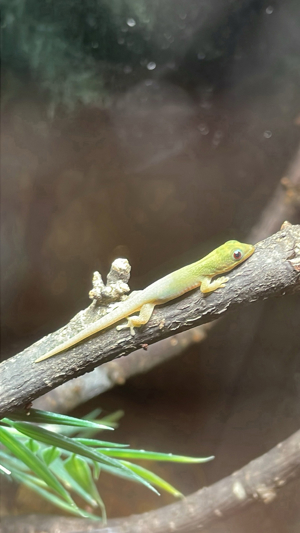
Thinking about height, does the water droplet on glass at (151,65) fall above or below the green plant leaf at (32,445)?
above

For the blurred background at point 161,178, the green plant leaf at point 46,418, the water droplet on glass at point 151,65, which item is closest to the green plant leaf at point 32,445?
the green plant leaf at point 46,418

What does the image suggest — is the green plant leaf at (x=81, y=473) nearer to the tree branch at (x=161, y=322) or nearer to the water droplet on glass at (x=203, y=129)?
the tree branch at (x=161, y=322)

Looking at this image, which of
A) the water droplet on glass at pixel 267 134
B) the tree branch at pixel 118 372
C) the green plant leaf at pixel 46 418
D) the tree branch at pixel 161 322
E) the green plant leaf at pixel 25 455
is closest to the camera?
the tree branch at pixel 161 322

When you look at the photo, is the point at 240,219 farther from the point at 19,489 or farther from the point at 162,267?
the point at 19,489

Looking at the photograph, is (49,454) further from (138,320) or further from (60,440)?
(138,320)

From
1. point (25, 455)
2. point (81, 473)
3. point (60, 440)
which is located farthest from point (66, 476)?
point (60, 440)
